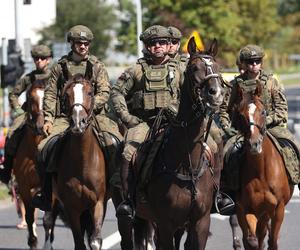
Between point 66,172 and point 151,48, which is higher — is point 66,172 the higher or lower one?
the lower one

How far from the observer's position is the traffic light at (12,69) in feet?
96.3

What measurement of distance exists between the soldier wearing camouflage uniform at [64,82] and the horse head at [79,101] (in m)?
0.56

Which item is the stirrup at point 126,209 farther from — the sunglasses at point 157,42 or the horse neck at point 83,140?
the sunglasses at point 157,42

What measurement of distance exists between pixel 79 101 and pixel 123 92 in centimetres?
55

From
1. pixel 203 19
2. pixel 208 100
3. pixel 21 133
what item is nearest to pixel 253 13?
pixel 203 19

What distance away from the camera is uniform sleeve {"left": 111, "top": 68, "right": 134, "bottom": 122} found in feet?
43.7

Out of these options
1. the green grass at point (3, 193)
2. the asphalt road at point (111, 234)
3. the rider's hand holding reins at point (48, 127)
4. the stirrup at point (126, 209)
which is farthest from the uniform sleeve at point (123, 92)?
the green grass at point (3, 193)

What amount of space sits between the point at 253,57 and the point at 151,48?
1870 millimetres

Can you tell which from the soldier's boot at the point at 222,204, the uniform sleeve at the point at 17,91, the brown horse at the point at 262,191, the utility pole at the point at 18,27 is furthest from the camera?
→ the utility pole at the point at 18,27

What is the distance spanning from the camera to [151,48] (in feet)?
42.8

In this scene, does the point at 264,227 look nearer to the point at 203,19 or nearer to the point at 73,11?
the point at 203,19

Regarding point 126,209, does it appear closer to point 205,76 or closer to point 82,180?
point 82,180

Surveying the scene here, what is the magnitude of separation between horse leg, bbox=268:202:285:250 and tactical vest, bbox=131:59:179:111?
2.12m

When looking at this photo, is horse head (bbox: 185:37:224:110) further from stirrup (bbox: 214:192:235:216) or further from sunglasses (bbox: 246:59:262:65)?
sunglasses (bbox: 246:59:262:65)
